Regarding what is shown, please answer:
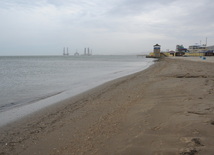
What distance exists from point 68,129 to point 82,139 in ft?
2.72

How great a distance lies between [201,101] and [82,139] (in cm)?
354

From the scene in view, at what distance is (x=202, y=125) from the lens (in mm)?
3514

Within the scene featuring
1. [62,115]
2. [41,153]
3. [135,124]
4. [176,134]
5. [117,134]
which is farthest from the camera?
[62,115]

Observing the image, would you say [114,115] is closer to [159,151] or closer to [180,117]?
[180,117]

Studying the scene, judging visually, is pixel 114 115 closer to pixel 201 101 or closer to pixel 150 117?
pixel 150 117

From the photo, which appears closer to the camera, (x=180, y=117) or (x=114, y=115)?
(x=180, y=117)

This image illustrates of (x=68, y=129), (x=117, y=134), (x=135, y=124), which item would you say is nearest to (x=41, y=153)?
(x=68, y=129)

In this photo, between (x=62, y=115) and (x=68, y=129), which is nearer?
(x=68, y=129)

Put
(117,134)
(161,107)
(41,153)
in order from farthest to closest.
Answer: (161,107)
(117,134)
(41,153)

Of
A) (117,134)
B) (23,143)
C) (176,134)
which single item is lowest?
(23,143)

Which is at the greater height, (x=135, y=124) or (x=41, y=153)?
(x=135, y=124)

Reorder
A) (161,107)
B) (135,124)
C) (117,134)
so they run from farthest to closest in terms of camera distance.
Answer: (161,107)
(135,124)
(117,134)

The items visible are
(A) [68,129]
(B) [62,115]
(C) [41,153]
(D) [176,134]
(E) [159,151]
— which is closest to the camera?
(E) [159,151]

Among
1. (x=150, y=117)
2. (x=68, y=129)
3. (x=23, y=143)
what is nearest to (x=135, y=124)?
(x=150, y=117)
